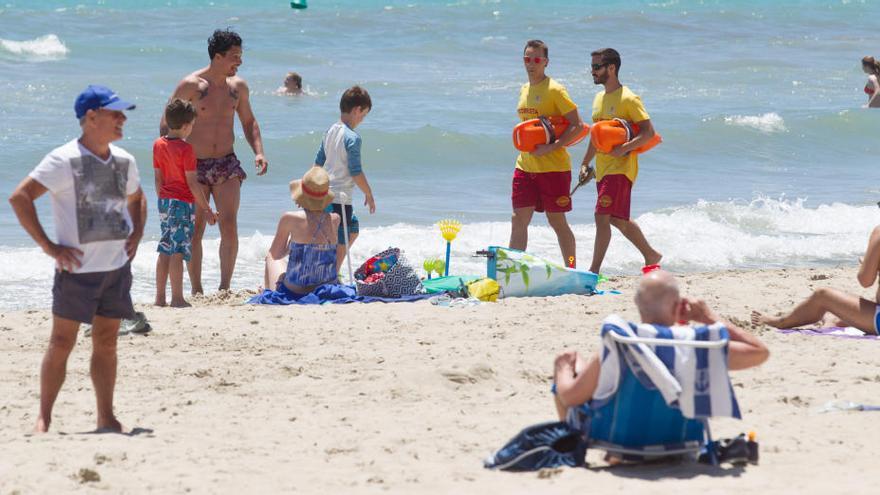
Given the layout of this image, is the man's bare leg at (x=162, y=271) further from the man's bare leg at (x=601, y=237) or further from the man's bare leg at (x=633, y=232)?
the man's bare leg at (x=633, y=232)

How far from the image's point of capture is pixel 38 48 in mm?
25484

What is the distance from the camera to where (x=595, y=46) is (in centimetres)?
3064

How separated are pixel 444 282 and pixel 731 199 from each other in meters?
6.78

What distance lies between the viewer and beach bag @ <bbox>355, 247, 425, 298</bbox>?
8.35 meters

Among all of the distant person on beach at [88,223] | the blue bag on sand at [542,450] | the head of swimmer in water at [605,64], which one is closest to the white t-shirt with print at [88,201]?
the distant person on beach at [88,223]

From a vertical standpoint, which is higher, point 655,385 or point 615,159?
point 615,159

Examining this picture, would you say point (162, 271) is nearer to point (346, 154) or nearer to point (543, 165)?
point (346, 154)

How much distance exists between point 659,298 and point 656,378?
30cm

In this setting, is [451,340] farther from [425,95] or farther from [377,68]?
[377,68]

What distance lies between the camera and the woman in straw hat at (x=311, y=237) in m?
8.22

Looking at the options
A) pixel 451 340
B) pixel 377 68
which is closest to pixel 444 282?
pixel 451 340

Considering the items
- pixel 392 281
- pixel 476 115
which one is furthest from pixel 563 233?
pixel 476 115

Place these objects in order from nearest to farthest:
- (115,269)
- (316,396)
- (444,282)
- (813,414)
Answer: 1. (115,269)
2. (813,414)
3. (316,396)
4. (444,282)

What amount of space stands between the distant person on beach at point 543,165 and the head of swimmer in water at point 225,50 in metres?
1.94
